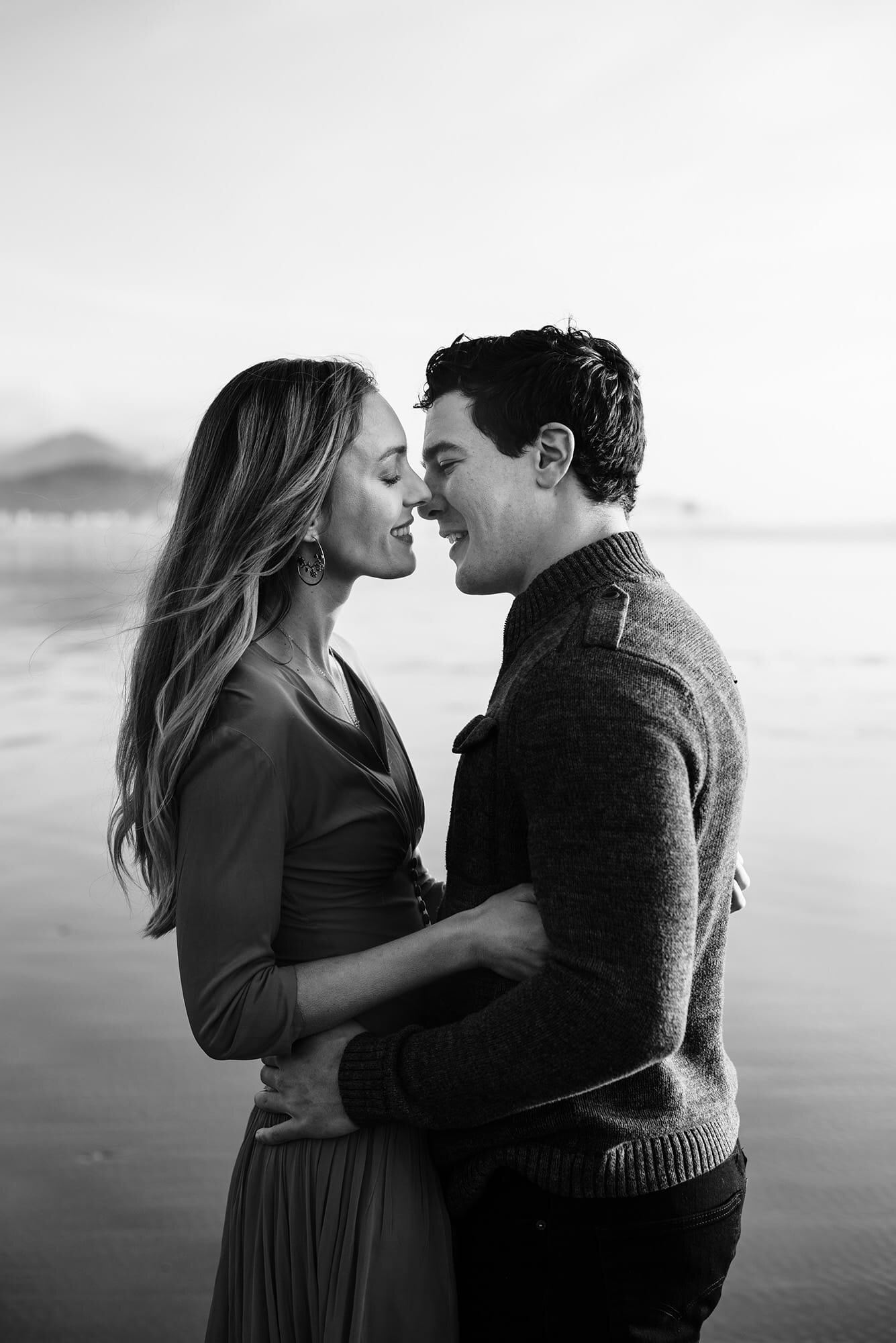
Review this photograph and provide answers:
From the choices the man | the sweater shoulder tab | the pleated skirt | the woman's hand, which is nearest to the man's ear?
the man

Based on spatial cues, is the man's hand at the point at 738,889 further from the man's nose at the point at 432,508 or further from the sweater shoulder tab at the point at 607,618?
the man's nose at the point at 432,508

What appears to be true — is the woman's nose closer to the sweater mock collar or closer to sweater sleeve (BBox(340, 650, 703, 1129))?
the sweater mock collar

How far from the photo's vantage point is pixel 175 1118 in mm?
3586

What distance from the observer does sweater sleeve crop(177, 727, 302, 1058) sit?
4.64 ft

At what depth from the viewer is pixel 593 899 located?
1.20 meters

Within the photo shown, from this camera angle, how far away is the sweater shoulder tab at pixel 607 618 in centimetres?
128

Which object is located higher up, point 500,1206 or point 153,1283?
point 500,1206

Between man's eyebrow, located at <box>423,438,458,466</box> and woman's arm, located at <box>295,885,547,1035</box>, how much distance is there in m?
0.63

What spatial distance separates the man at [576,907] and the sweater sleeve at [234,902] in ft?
0.37

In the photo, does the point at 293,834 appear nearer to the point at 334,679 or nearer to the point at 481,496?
the point at 334,679

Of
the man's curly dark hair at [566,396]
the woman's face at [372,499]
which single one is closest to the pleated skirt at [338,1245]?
the woman's face at [372,499]

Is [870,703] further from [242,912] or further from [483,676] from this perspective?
[242,912]

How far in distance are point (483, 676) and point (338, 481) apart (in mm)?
6928

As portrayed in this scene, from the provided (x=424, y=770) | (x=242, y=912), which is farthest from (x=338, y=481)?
(x=424, y=770)
